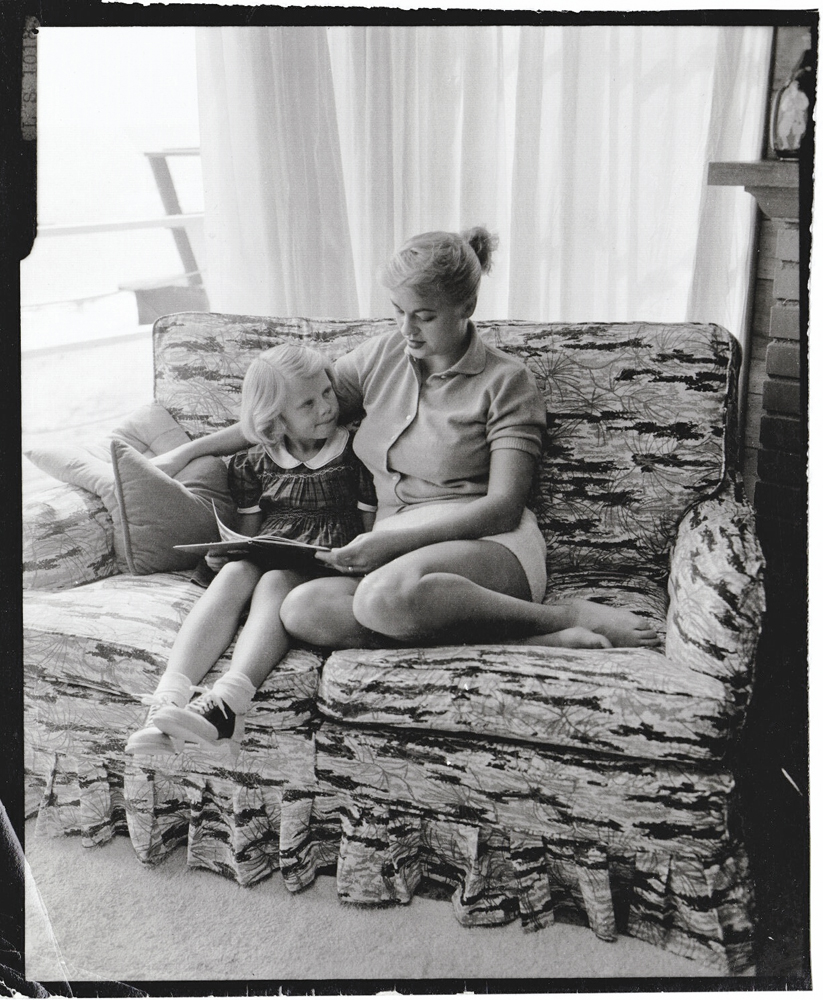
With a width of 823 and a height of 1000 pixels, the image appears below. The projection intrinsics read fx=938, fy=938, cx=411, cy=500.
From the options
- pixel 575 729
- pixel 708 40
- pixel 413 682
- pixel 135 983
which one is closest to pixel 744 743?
pixel 575 729

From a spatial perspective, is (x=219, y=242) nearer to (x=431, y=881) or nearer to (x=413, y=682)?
(x=413, y=682)

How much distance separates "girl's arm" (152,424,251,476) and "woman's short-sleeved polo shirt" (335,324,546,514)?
0.67 ft

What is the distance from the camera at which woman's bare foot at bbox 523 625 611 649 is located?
4.95ft

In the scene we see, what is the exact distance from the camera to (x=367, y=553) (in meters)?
1.58

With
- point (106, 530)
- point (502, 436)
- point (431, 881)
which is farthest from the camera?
point (106, 530)

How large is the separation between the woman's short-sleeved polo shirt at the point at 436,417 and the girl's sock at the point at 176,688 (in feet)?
1.51

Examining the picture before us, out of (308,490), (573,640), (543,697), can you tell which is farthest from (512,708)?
(308,490)

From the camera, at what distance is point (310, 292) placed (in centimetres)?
179

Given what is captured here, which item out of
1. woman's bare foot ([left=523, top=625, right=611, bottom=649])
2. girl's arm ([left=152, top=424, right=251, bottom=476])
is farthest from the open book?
woman's bare foot ([left=523, top=625, right=611, bottom=649])

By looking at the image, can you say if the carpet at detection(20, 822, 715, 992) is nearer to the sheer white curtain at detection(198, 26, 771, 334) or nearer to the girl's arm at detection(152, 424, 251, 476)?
the girl's arm at detection(152, 424, 251, 476)

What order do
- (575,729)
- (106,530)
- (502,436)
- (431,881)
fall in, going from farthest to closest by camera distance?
(106,530)
(502,436)
(431,881)
(575,729)

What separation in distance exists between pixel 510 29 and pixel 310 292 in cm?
57

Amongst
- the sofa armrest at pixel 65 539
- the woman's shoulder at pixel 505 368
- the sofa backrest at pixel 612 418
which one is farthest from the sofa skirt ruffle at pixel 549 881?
the woman's shoulder at pixel 505 368

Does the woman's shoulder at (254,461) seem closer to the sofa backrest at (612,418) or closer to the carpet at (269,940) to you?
the sofa backrest at (612,418)
